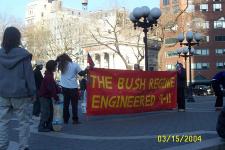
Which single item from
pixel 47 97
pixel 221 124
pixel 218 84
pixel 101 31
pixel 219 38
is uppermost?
pixel 219 38

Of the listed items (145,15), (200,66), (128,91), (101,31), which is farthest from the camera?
(200,66)

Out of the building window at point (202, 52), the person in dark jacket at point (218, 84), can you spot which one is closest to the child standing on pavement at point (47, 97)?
the person in dark jacket at point (218, 84)

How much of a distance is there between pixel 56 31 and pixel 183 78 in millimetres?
57501

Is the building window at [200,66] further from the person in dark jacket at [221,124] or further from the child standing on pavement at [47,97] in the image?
the person in dark jacket at [221,124]

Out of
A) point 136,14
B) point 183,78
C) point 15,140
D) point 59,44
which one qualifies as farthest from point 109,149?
point 59,44

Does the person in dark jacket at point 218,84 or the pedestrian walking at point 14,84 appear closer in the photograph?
the pedestrian walking at point 14,84

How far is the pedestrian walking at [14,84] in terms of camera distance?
6.90 meters

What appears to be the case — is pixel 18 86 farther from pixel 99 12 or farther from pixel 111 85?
pixel 99 12
